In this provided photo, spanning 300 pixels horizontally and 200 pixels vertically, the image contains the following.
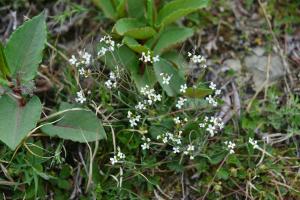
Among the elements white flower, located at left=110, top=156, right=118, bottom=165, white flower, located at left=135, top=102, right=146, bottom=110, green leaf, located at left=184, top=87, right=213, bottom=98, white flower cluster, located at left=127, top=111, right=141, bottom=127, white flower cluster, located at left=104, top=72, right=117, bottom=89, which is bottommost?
white flower, located at left=110, top=156, right=118, bottom=165

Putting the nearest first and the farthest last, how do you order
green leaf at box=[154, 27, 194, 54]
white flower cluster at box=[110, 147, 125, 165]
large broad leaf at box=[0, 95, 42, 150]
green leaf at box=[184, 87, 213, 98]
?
large broad leaf at box=[0, 95, 42, 150]
white flower cluster at box=[110, 147, 125, 165]
green leaf at box=[184, 87, 213, 98]
green leaf at box=[154, 27, 194, 54]

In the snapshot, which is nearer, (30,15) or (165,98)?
(165,98)

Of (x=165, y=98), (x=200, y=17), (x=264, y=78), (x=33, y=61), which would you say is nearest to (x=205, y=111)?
(x=165, y=98)

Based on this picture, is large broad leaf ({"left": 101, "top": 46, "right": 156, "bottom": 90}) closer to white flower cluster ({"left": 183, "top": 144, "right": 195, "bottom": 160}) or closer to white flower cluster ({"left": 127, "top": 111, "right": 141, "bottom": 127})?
white flower cluster ({"left": 127, "top": 111, "right": 141, "bottom": 127})

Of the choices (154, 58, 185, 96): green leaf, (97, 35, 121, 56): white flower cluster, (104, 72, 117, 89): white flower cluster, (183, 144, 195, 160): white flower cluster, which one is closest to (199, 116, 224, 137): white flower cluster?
(183, 144, 195, 160): white flower cluster

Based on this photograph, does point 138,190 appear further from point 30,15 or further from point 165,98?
point 30,15

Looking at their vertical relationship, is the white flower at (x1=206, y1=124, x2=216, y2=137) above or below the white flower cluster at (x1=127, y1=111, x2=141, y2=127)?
below
